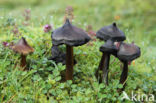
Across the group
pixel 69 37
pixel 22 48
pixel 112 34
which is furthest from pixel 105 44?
pixel 22 48

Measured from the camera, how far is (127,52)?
6.39 feet

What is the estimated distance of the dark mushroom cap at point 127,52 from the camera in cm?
194

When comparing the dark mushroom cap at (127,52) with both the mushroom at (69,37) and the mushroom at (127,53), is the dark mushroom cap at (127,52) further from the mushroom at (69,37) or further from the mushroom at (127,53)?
the mushroom at (69,37)

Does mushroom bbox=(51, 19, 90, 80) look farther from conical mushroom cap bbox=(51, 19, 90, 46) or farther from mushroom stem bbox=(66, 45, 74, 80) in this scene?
mushroom stem bbox=(66, 45, 74, 80)

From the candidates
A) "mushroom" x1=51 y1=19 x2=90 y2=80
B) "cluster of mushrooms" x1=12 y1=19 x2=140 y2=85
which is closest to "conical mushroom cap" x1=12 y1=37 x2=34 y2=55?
"cluster of mushrooms" x1=12 y1=19 x2=140 y2=85

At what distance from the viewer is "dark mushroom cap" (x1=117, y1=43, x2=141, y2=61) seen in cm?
194

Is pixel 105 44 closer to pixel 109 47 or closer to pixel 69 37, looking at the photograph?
pixel 109 47

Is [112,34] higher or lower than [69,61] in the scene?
higher

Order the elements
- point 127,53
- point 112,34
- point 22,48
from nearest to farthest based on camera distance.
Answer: point 127,53 < point 112,34 < point 22,48

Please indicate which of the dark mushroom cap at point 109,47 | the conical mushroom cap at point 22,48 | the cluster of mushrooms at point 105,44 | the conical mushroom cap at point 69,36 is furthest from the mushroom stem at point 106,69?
the conical mushroom cap at point 22,48

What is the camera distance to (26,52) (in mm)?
2199

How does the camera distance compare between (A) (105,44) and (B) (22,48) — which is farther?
(B) (22,48)

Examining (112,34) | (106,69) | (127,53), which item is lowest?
(106,69)

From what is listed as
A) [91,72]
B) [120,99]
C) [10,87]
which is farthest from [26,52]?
[120,99]
